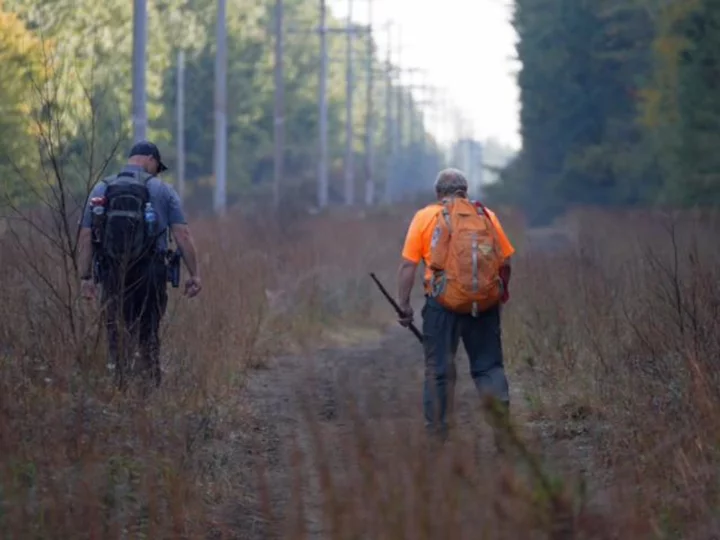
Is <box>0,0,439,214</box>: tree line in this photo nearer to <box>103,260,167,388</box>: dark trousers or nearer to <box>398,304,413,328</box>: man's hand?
<box>103,260,167,388</box>: dark trousers

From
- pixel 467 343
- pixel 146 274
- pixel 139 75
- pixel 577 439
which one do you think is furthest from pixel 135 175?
pixel 139 75

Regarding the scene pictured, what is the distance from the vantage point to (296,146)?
238ft

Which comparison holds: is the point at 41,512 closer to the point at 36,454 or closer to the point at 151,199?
the point at 36,454

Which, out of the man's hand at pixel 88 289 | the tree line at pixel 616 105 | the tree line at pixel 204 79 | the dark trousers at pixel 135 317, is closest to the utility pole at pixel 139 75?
the tree line at pixel 204 79

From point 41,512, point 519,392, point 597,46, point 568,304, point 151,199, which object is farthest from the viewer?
point 597,46

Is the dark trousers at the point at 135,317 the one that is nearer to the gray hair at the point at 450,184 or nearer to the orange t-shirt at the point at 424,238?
the orange t-shirt at the point at 424,238

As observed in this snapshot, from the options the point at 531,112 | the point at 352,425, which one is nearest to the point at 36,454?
the point at 352,425

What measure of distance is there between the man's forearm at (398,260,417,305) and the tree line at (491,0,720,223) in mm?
17779

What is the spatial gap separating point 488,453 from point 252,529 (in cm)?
249

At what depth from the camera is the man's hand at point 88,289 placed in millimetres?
9711

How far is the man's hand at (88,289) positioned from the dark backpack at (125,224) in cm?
17

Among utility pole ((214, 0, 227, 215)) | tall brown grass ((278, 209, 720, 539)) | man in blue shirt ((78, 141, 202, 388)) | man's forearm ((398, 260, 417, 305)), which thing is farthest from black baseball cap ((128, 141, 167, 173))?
utility pole ((214, 0, 227, 215))

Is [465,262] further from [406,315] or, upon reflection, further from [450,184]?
[406,315]

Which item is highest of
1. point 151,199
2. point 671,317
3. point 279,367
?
point 151,199
